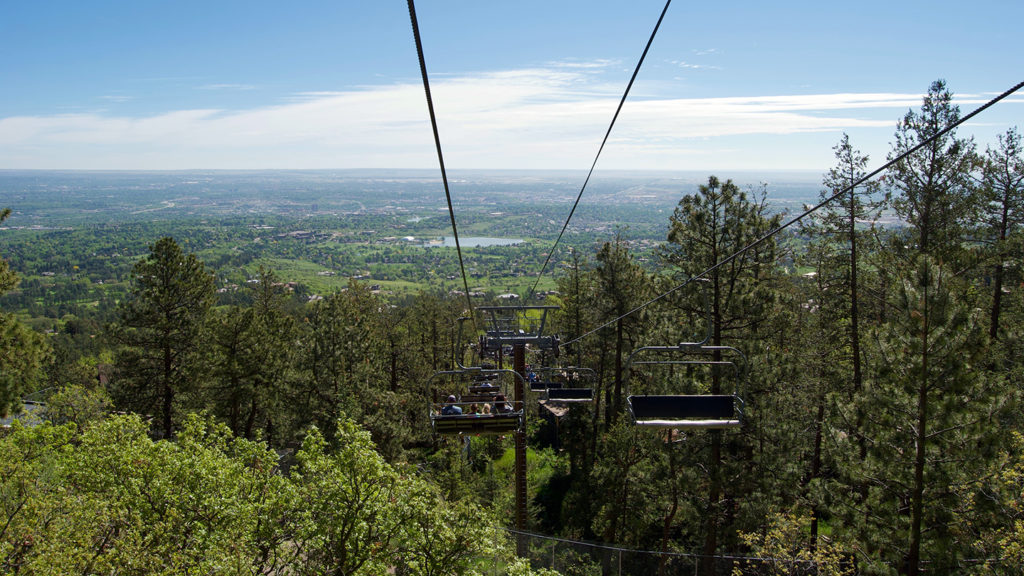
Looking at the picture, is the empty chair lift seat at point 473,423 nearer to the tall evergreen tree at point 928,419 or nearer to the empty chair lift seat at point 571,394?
the empty chair lift seat at point 571,394

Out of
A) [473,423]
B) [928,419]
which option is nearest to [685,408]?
[473,423]

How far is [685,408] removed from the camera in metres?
8.39

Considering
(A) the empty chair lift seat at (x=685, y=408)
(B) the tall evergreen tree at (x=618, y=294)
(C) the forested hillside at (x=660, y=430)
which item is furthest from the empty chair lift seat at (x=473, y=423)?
(B) the tall evergreen tree at (x=618, y=294)

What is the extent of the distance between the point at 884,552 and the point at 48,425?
66.2ft

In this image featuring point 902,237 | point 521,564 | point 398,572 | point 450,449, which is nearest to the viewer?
point 521,564

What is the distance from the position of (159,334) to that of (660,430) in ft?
61.2

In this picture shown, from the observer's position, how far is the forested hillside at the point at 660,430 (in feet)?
36.1

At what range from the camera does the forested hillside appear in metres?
11.0

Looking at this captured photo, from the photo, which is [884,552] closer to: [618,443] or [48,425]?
[618,443]

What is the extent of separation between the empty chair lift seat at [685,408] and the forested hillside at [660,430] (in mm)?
538

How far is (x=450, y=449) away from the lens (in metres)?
23.2

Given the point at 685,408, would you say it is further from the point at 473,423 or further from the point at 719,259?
the point at 719,259

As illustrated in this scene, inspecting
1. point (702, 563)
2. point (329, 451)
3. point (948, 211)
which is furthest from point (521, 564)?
point (329, 451)

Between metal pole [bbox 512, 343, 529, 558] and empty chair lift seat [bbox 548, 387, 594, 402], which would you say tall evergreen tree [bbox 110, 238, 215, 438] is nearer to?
metal pole [bbox 512, 343, 529, 558]
